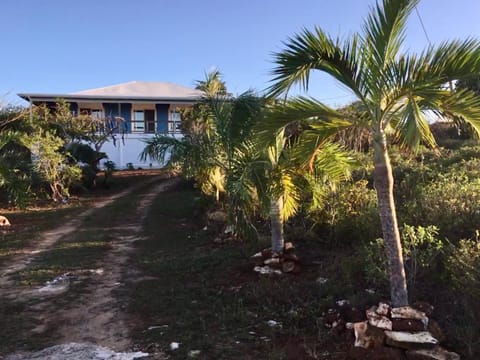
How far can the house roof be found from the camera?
102ft

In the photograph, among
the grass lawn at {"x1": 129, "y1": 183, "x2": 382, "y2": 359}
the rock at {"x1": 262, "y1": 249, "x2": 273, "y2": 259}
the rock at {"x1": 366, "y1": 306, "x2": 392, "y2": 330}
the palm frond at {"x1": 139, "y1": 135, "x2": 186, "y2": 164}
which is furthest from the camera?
the palm frond at {"x1": 139, "y1": 135, "x2": 186, "y2": 164}

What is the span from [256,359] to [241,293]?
228cm

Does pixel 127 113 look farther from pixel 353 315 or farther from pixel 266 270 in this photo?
pixel 353 315

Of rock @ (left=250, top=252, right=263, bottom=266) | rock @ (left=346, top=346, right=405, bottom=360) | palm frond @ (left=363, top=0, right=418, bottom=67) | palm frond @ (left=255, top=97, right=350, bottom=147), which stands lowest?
rock @ (left=346, top=346, right=405, bottom=360)

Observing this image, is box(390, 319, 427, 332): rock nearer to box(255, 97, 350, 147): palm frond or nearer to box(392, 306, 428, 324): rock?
box(392, 306, 428, 324): rock

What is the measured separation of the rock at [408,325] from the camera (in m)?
4.45

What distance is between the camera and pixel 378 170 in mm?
4762

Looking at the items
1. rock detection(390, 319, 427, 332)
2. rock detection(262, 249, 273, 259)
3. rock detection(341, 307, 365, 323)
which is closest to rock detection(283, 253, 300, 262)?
rock detection(262, 249, 273, 259)

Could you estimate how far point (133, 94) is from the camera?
3503 centimetres

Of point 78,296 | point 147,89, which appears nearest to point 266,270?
point 78,296

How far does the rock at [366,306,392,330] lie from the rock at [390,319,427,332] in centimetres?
6

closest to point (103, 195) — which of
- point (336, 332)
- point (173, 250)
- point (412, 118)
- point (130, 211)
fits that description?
point (130, 211)

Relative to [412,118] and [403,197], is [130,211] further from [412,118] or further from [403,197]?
[412,118]

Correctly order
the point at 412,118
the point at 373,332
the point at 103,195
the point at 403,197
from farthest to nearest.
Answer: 1. the point at 103,195
2. the point at 403,197
3. the point at 373,332
4. the point at 412,118
